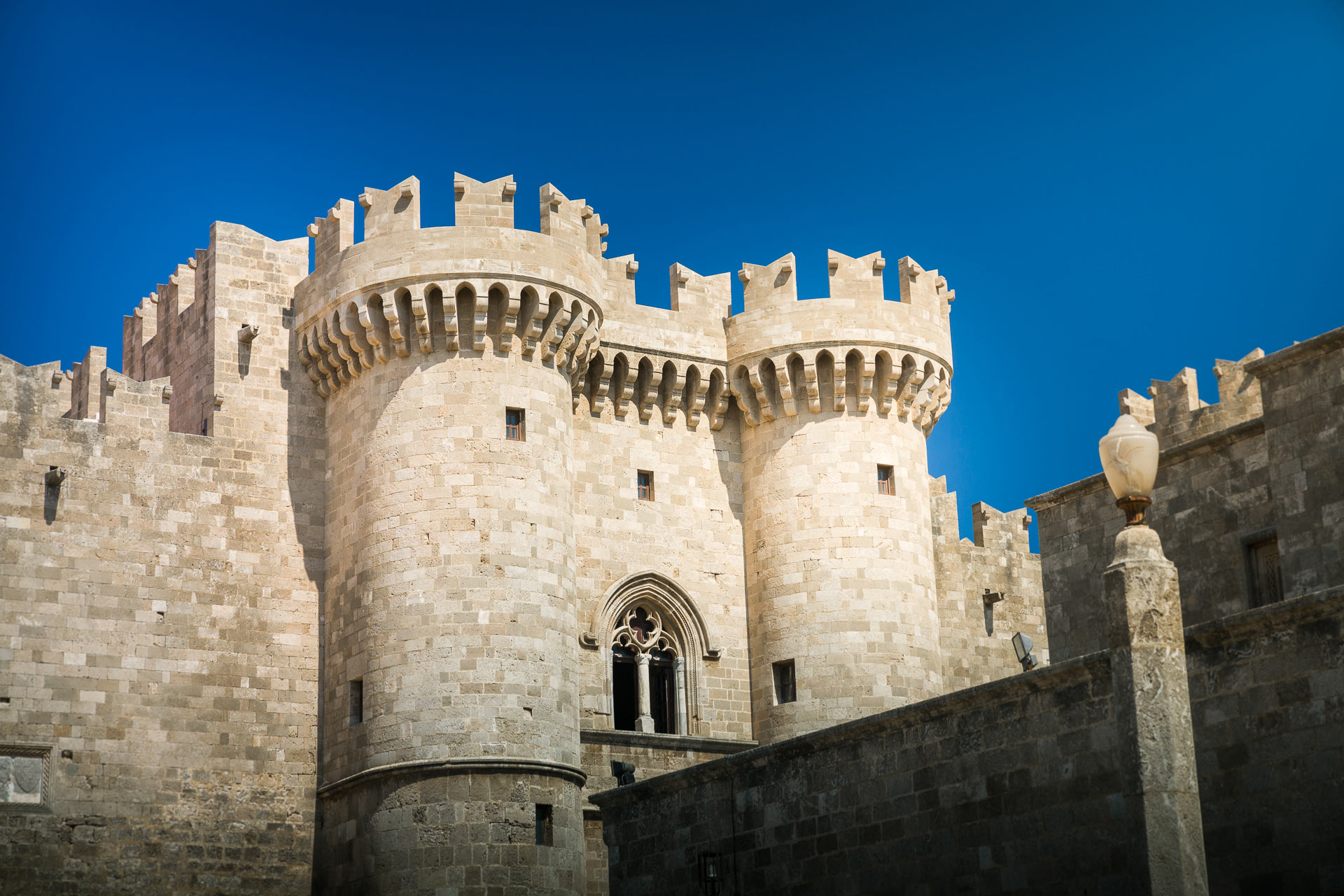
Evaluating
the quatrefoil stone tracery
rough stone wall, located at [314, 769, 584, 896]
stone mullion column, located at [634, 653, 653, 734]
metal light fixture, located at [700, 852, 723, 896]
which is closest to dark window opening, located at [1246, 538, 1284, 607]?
metal light fixture, located at [700, 852, 723, 896]

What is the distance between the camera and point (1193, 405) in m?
30.5

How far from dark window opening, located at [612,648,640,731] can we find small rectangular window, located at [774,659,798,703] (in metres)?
2.38

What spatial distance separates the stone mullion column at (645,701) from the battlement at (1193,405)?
9.39 metres

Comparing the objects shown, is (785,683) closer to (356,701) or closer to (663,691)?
(663,691)

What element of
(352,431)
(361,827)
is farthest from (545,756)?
(352,431)

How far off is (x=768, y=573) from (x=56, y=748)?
38.5 feet

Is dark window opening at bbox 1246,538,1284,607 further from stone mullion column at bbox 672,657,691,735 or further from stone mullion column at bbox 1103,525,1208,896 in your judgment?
stone mullion column at bbox 672,657,691,735

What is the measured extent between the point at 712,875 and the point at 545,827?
196 inches

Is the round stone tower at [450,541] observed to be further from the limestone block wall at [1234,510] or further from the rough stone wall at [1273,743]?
the rough stone wall at [1273,743]

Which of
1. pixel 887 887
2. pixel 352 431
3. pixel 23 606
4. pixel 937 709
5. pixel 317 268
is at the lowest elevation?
pixel 887 887

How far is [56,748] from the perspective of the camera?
23328 millimetres

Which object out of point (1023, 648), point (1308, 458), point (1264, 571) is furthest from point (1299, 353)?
point (1023, 648)

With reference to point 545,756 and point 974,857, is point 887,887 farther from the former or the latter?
point 545,756

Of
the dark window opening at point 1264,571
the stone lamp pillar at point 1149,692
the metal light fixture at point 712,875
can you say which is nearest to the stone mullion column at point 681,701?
the metal light fixture at point 712,875
